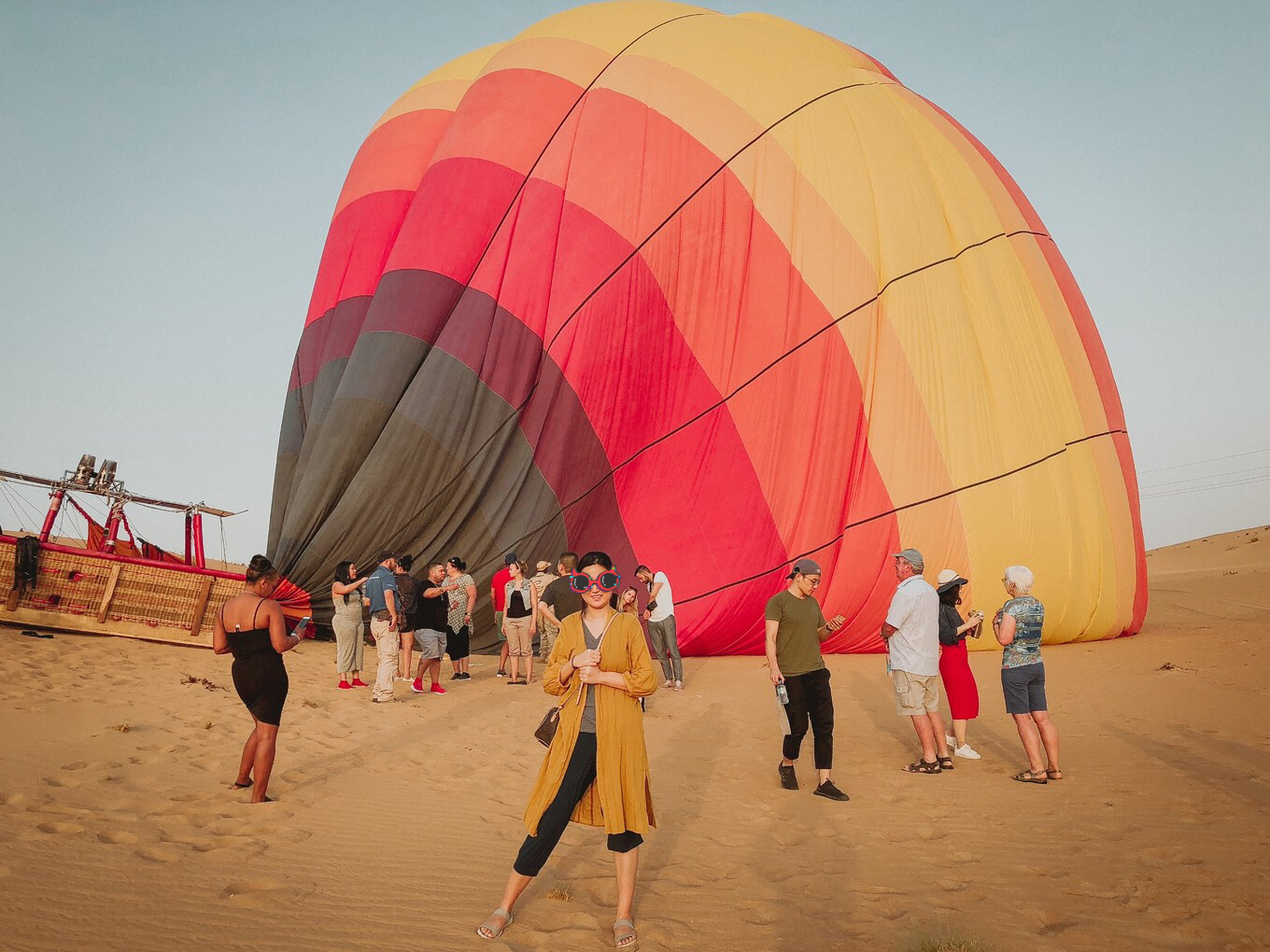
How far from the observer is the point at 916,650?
19.6 feet

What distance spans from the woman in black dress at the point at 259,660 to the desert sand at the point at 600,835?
338 mm

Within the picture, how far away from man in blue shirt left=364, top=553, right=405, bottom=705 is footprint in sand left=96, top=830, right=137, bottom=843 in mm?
3965

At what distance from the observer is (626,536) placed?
1180cm

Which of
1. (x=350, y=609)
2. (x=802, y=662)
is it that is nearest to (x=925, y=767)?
(x=802, y=662)

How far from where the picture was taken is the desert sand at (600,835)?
3.40 meters

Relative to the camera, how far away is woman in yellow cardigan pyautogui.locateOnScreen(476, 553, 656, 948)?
11.1 ft

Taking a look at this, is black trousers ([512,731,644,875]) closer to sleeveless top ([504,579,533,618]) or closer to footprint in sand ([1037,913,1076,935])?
footprint in sand ([1037,913,1076,935])

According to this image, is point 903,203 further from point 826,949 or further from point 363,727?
point 826,949

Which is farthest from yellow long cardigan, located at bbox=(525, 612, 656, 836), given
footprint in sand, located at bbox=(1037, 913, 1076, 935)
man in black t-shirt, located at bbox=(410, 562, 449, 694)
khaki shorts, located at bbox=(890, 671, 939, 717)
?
man in black t-shirt, located at bbox=(410, 562, 449, 694)

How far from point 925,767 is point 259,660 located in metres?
4.46

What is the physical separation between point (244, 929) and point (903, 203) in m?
12.0

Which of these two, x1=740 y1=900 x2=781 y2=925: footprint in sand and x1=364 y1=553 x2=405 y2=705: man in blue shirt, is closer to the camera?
x1=740 y1=900 x2=781 y2=925: footprint in sand

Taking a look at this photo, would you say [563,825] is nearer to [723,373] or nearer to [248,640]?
[248,640]

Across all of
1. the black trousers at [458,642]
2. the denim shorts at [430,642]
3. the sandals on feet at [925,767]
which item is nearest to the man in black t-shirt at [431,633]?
the denim shorts at [430,642]
